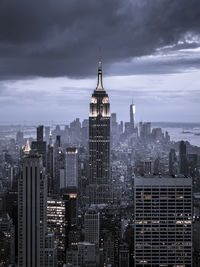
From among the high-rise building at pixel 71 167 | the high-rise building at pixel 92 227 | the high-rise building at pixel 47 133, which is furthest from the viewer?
the high-rise building at pixel 71 167

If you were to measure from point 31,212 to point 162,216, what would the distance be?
267 centimetres

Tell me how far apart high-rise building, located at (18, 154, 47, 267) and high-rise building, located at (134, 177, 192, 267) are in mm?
1924

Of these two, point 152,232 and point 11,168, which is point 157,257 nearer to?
point 152,232

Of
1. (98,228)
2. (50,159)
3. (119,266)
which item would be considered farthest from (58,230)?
(50,159)

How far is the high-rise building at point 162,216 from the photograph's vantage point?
10953 millimetres

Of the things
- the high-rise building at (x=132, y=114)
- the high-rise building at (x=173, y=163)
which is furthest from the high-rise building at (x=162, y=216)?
the high-rise building at (x=132, y=114)

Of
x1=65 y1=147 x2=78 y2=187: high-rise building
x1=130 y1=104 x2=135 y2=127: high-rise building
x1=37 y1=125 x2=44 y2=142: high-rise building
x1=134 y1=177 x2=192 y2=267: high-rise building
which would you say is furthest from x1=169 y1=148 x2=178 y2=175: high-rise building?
x1=65 y1=147 x2=78 y2=187: high-rise building

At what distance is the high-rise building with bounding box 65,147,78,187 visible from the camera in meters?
16.2

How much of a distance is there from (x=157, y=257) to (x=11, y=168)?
3.75 metres

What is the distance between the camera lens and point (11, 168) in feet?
39.6

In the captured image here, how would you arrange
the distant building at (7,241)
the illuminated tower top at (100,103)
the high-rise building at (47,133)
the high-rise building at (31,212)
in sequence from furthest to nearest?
1. the illuminated tower top at (100,103)
2. the high-rise building at (47,133)
3. the high-rise building at (31,212)
4. the distant building at (7,241)

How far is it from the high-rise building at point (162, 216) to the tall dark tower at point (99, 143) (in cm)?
685

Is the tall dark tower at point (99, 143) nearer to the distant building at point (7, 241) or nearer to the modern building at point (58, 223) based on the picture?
the modern building at point (58, 223)

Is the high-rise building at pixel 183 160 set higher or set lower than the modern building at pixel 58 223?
higher
